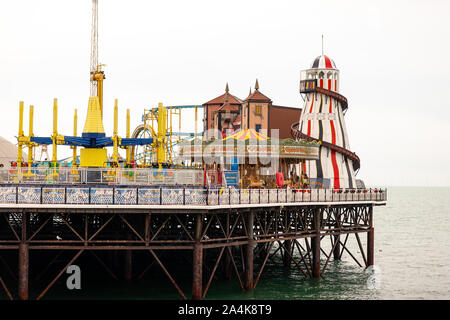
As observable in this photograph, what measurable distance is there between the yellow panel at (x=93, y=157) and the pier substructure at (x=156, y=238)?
3.81m

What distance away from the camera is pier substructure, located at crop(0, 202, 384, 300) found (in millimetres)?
40688

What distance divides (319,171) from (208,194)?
2837cm

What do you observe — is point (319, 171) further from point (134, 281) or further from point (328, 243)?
point (134, 281)

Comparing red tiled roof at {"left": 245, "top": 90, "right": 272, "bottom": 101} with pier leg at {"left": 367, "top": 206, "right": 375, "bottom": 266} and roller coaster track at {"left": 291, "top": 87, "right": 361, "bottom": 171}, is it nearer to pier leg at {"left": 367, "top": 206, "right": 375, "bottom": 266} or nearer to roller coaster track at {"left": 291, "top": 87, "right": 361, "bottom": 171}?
roller coaster track at {"left": 291, "top": 87, "right": 361, "bottom": 171}

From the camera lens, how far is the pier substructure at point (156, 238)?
1602 inches

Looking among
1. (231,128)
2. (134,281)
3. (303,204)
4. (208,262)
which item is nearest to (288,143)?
(303,204)

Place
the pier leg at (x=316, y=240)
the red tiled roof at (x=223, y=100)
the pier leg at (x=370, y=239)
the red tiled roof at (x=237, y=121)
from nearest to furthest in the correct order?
the pier leg at (x=316, y=240), the pier leg at (x=370, y=239), the red tiled roof at (x=237, y=121), the red tiled roof at (x=223, y=100)

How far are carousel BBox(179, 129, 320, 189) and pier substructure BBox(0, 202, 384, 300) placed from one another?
2.54 meters

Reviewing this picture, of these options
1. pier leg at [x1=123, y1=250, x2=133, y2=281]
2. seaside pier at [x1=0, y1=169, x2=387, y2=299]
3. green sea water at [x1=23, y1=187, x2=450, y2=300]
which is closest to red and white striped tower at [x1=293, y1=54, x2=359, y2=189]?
green sea water at [x1=23, y1=187, x2=450, y2=300]

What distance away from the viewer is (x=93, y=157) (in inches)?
2154

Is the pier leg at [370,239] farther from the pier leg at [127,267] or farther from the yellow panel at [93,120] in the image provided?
the yellow panel at [93,120]

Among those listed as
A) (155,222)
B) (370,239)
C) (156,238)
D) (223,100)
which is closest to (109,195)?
(156,238)

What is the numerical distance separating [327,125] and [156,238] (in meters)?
25.7

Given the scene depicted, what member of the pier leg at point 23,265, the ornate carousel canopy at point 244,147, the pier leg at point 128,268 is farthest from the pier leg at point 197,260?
the ornate carousel canopy at point 244,147
